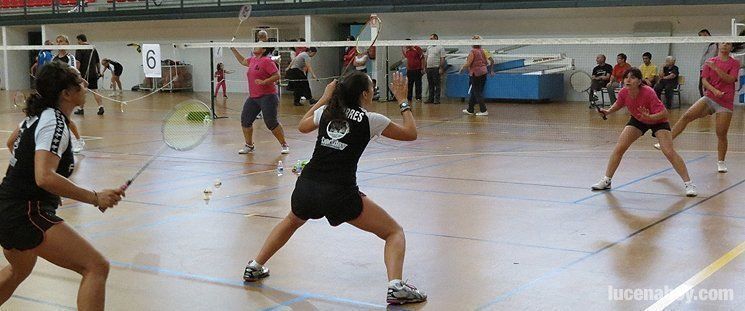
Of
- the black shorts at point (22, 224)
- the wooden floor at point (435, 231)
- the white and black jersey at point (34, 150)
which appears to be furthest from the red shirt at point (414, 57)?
the black shorts at point (22, 224)

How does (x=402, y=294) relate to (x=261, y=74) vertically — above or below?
below

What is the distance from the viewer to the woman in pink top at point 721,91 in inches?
464

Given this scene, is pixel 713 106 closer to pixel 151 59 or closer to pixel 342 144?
pixel 342 144

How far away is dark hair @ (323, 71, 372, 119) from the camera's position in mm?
6023

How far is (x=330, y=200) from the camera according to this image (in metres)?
5.96

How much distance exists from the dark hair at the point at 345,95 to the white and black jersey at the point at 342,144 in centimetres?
4

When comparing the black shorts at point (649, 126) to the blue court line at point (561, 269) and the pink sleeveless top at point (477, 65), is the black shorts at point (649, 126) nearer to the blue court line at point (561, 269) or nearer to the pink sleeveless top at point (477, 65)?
the blue court line at point (561, 269)

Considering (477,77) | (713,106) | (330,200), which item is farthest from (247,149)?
(477,77)

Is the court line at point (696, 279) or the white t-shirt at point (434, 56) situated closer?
the court line at point (696, 279)

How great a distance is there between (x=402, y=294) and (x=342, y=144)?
1076 mm

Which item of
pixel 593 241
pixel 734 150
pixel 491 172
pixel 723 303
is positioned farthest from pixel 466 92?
pixel 723 303

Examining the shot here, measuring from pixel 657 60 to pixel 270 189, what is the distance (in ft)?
60.5

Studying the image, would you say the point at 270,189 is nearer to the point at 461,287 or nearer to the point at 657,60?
the point at 461,287

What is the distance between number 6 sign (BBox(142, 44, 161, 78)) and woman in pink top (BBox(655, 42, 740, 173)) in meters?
16.1
